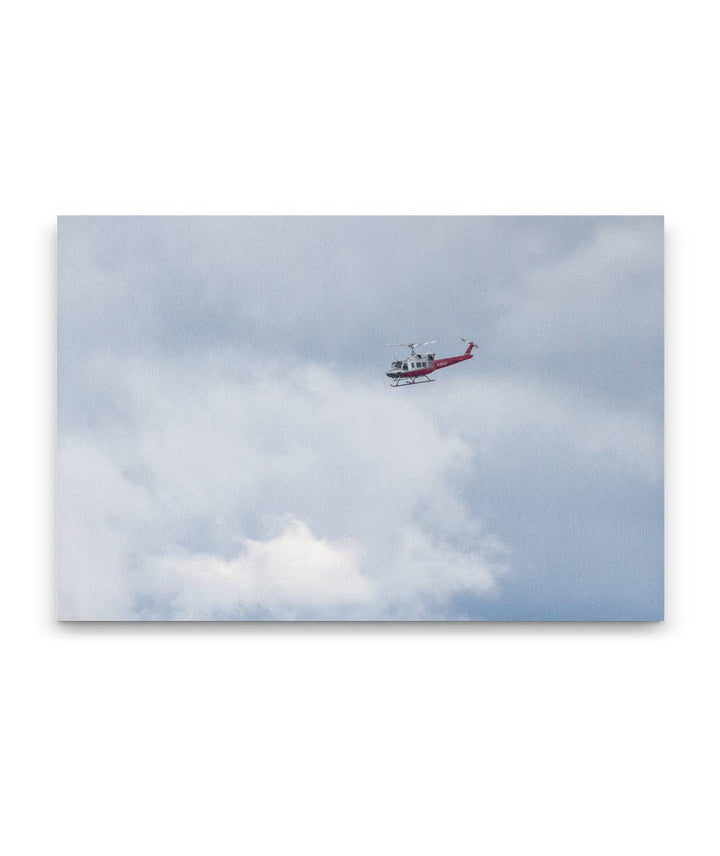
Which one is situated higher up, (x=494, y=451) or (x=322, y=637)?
(x=494, y=451)

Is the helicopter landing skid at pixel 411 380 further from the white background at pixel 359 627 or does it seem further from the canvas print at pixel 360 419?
the white background at pixel 359 627

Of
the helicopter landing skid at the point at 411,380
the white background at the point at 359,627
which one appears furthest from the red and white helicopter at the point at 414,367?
the white background at the point at 359,627
